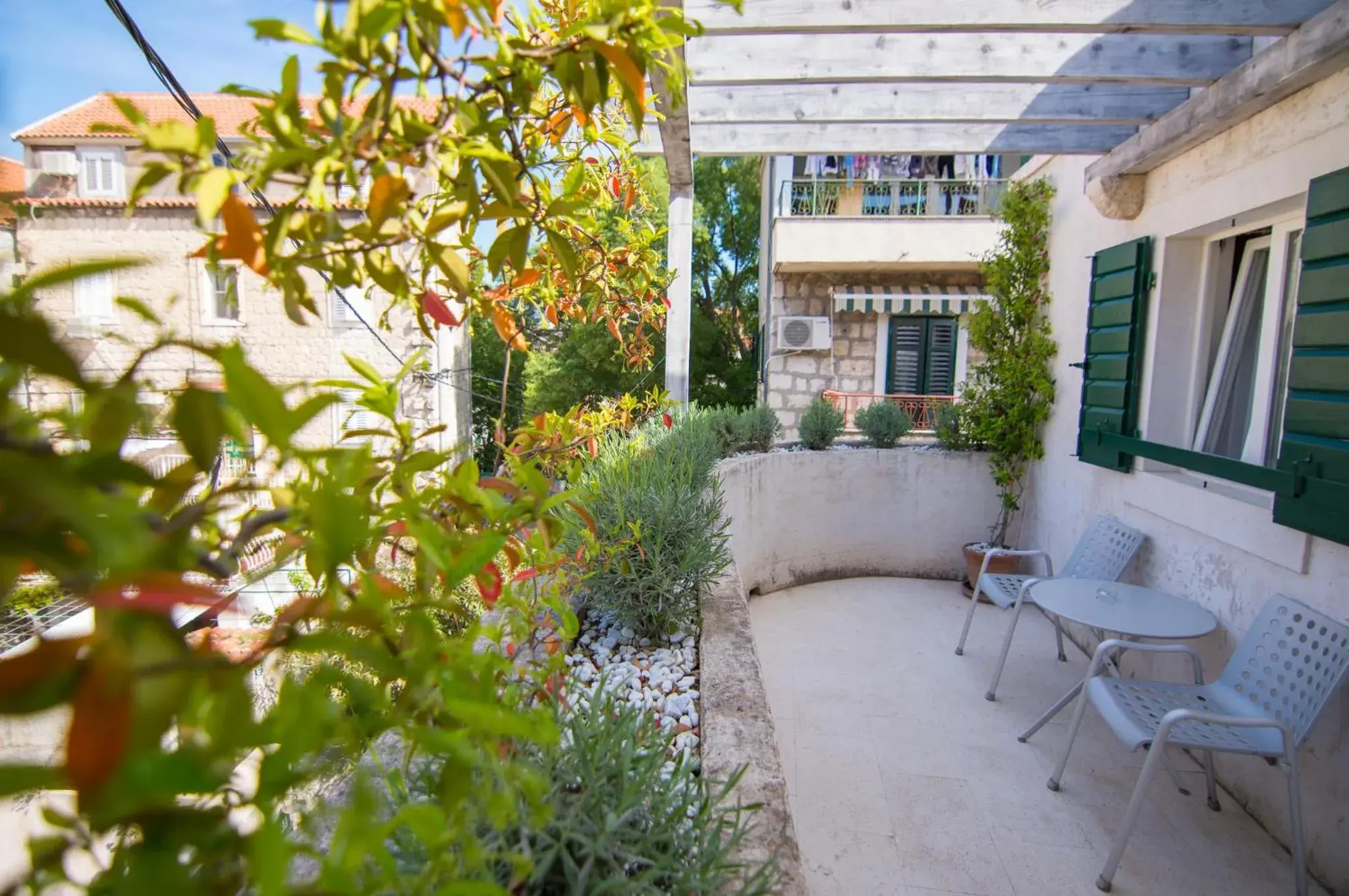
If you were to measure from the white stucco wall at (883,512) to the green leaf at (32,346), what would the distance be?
5.75 m

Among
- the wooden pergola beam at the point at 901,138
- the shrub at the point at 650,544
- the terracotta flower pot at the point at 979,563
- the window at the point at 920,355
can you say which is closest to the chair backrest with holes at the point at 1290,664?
the shrub at the point at 650,544

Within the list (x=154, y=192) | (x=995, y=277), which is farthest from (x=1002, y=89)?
(x=154, y=192)

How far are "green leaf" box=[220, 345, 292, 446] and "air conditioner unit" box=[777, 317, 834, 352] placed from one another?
10576mm

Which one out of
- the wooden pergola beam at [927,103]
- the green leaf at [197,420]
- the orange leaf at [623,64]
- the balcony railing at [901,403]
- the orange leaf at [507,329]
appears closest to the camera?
the green leaf at [197,420]

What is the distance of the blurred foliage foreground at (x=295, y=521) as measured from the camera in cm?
36

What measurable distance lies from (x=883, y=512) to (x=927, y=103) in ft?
11.3

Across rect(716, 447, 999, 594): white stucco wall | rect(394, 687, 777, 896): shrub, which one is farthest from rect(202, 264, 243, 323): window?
rect(716, 447, 999, 594): white stucco wall

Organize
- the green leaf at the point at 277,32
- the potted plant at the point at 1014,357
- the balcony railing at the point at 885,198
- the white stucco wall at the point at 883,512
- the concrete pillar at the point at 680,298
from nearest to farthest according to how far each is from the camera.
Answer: the green leaf at the point at 277,32 → the concrete pillar at the point at 680,298 → the potted plant at the point at 1014,357 → the white stucco wall at the point at 883,512 → the balcony railing at the point at 885,198

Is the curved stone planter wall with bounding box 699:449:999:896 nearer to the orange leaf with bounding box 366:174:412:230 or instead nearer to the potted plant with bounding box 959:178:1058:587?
the potted plant with bounding box 959:178:1058:587

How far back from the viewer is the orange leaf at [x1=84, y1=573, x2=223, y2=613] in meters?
0.35

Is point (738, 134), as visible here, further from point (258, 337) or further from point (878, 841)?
point (258, 337)

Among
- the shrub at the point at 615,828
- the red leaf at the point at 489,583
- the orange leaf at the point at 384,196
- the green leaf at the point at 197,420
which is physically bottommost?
the shrub at the point at 615,828

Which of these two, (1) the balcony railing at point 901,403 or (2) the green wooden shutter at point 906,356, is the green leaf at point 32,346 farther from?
(2) the green wooden shutter at point 906,356

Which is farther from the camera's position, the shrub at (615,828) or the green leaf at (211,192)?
the shrub at (615,828)
